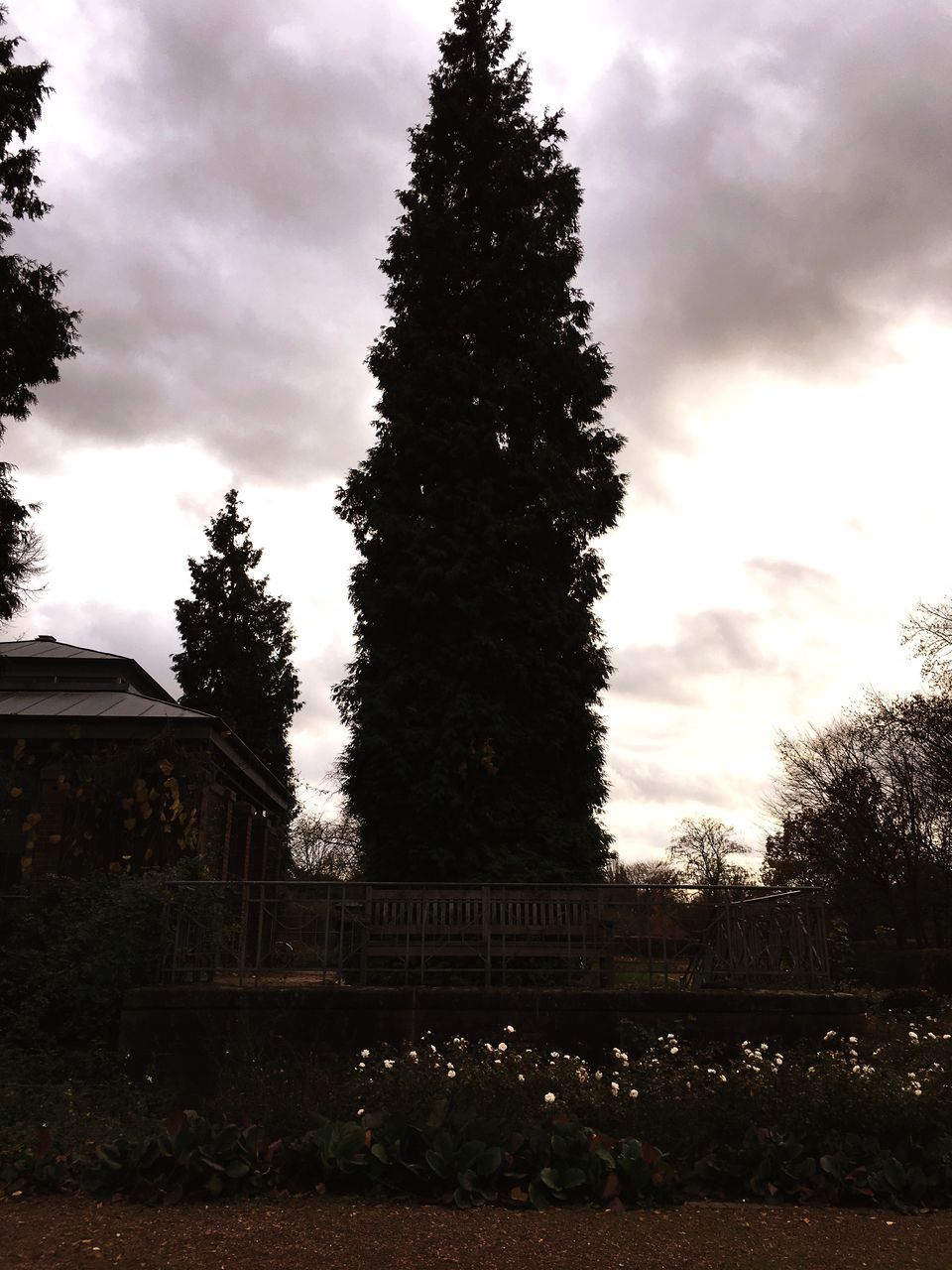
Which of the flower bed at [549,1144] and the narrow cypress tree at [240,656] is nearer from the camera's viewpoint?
the flower bed at [549,1144]

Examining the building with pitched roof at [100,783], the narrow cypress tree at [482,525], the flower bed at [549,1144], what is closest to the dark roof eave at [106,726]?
the building with pitched roof at [100,783]

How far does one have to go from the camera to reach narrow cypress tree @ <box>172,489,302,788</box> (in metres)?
30.8

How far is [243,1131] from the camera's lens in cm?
690

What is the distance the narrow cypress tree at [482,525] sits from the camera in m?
17.5

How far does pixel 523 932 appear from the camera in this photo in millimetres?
11297

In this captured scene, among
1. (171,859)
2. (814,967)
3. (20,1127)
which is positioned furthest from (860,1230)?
(171,859)

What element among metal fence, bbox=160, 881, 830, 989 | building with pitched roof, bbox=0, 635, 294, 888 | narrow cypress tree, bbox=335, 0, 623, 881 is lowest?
metal fence, bbox=160, 881, 830, 989

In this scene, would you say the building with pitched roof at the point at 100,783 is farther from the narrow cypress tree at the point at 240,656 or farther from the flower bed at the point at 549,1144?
the narrow cypress tree at the point at 240,656

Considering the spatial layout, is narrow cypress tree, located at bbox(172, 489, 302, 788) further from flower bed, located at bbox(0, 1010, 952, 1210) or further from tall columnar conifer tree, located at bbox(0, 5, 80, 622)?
flower bed, located at bbox(0, 1010, 952, 1210)

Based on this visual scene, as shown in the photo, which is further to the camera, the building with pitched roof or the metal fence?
the building with pitched roof

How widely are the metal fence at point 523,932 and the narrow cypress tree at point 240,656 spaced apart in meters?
19.3

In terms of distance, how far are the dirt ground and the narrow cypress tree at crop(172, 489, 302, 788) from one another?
80.4 feet

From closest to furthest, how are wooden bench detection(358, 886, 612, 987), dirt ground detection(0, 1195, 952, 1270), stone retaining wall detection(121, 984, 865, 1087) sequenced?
dirt ground detection(0, 1195, 952, 1270) < stone retaining wall detection(121, 984, 865, 1087) < wooden bench detection(358, 886, 612, 987)

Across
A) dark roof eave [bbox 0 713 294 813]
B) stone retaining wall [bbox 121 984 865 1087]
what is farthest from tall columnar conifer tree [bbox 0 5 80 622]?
stone retaining wall [bbox 121 984 865 1087]
